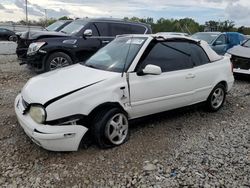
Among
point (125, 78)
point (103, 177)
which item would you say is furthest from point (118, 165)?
point (125, 78)

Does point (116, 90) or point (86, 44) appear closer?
point (116, 90)

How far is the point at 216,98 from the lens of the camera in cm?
577

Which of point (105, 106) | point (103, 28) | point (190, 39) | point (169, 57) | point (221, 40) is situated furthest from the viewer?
point (221, 40)

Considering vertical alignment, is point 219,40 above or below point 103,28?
below

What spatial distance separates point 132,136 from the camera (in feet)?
14.8

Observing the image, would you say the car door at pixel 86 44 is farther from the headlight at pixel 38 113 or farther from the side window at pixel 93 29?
the headlight at pixel 38 113

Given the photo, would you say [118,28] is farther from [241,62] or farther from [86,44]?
[241,62]

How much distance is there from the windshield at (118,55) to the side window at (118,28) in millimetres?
4401

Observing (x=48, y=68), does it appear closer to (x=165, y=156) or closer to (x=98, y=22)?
(x=98, y=22)

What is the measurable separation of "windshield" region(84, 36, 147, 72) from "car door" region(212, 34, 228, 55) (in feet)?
24.8

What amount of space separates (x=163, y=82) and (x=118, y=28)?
18.0 feet

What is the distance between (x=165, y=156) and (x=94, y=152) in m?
0.95

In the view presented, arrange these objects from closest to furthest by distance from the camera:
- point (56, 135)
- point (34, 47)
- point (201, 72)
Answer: point (56, 135) → point (201, 72) → point (34, 47)

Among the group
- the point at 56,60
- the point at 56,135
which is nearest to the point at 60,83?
the point at 56,135
